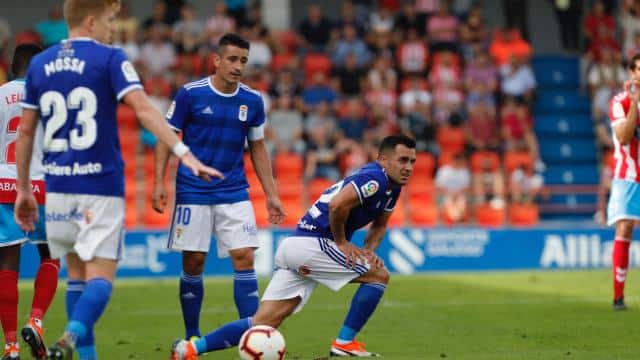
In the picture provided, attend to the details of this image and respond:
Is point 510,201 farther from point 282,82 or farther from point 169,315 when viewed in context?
point 169,315

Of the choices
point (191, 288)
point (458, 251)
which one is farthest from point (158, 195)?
point (458, 251)

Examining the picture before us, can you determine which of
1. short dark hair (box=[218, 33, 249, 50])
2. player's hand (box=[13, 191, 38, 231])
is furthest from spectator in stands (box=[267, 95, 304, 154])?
player's hand (box=[13, 191, 38, 231])

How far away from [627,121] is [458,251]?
777 centimetres

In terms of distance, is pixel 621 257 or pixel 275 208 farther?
pixel 621 257

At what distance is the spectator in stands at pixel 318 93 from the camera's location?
2338cm

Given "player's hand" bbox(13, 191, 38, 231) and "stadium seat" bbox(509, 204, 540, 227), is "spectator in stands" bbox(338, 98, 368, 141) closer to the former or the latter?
"stadium seat" bbox(509, 204, 540, 227)

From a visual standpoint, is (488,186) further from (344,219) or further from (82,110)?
(82,110)

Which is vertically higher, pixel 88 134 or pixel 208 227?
pixel 88 134

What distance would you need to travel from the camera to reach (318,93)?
23.4m

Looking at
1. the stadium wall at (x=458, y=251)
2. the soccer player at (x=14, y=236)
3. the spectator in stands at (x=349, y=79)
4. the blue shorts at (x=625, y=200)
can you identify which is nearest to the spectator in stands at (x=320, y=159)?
the spectator in stands at (x=349, y=79)

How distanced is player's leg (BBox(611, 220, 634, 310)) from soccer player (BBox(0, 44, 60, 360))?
6226 mm

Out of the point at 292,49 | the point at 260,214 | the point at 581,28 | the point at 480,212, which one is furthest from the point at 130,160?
the point at 581,28

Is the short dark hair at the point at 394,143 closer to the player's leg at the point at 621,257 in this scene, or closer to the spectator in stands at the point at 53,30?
the player's leg at the point at 621,257

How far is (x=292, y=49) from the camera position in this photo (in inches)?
987
